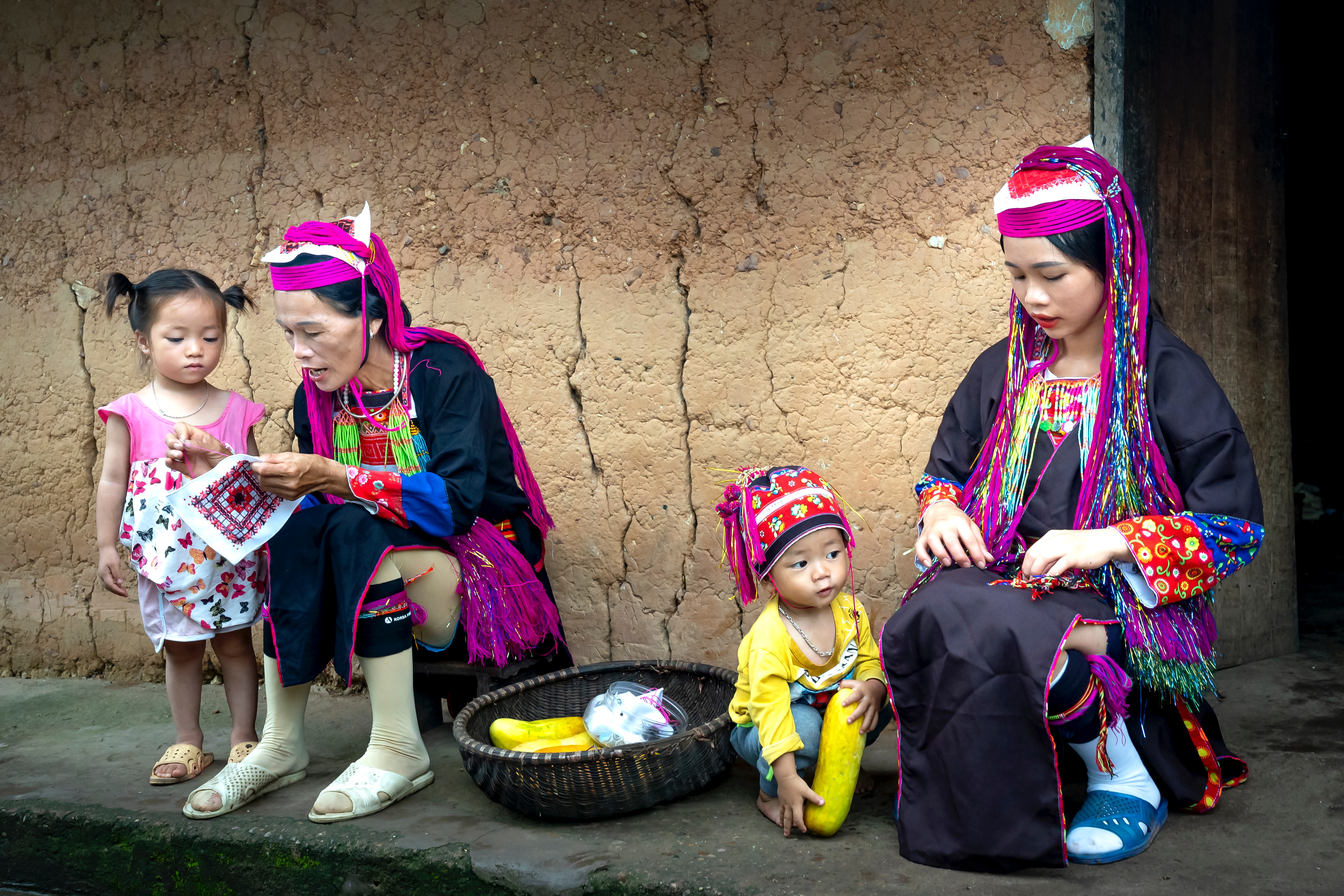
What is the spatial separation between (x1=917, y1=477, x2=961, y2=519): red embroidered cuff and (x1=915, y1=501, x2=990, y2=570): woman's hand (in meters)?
0.04

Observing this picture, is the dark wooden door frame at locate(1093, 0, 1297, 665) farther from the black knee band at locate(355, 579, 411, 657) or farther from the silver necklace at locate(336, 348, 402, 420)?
the black knee band at locate(355, 579, 411, 657)

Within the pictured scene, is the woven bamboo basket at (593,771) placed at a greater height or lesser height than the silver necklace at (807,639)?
lesser

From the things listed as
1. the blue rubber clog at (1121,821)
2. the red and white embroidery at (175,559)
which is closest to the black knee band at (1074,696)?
the blue rubber clog at (1121,821)

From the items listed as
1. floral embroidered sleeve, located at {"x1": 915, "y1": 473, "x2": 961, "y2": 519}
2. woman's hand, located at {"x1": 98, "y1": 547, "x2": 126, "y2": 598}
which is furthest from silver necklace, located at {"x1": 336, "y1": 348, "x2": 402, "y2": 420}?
floral embroidered sleeve, located at {"x1": 915, "y1": 473, "x2": 961, "y2": 519}

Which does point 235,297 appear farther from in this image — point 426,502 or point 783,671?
point 783,671

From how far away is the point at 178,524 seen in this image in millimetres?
2732

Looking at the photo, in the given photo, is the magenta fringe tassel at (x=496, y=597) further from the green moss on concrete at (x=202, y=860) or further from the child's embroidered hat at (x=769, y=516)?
the child's embroidered hat at (x=769, y=516)

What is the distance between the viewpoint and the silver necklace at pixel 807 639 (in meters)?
2.36

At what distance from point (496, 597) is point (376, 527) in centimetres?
38

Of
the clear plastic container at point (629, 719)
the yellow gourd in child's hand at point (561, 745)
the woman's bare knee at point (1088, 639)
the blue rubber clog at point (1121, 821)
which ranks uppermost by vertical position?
the woman's bare knee at point (1088, 639)

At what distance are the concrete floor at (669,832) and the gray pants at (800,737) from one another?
104 millimetres

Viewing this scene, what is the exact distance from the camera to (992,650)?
2033 mm

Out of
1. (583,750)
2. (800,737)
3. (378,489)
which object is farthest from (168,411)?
(800,737)

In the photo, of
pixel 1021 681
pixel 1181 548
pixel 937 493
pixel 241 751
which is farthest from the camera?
pixel 241 751
